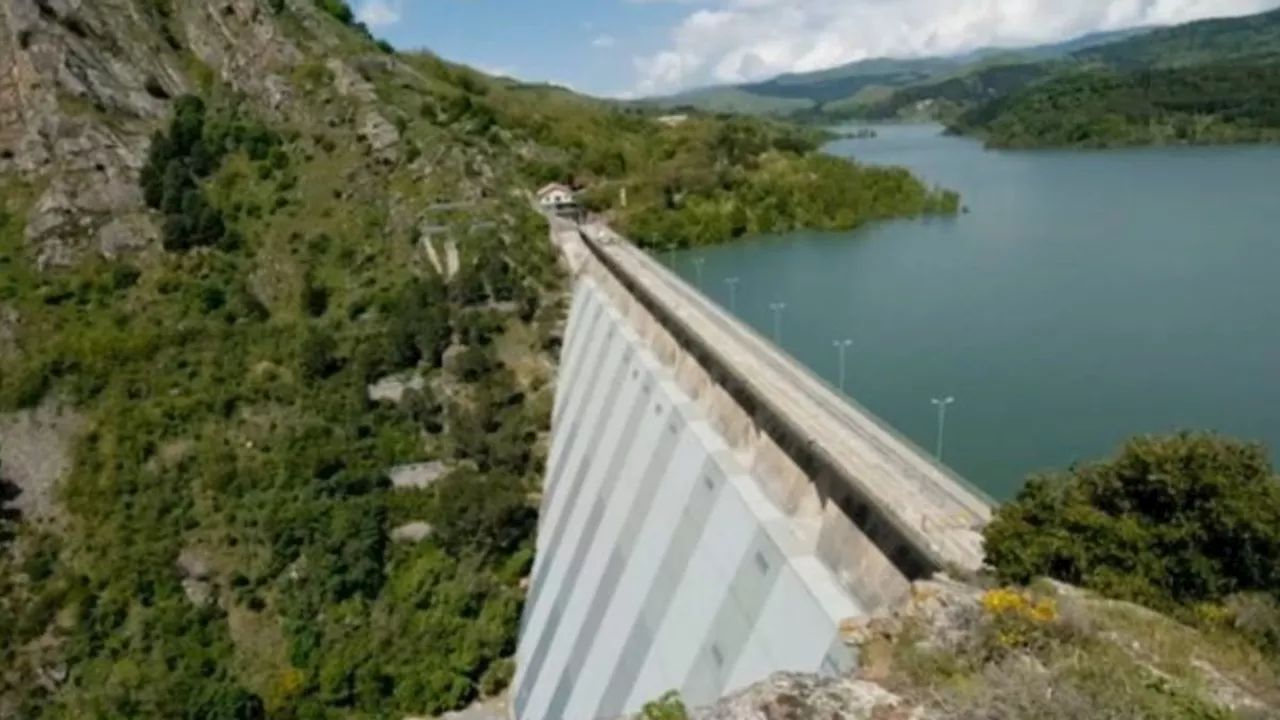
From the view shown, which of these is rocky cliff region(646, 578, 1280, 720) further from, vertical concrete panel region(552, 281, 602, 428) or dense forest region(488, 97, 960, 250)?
dense forest region(488, 97, 960, 250)

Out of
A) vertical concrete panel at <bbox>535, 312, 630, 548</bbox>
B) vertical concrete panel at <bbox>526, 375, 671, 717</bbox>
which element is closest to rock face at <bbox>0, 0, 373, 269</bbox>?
vertical concrete panel at <bbox>535, 312, 630, 548</bbox>

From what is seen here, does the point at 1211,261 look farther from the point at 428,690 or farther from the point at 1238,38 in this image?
the point at 1238,38

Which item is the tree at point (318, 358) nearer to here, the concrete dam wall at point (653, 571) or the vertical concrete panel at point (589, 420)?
the vertical concrete panel at point (589, 420)

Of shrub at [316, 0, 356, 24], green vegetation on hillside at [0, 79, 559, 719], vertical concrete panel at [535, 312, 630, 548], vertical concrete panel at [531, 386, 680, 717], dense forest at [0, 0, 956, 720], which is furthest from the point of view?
shrub at [316, 0, 356, 24]

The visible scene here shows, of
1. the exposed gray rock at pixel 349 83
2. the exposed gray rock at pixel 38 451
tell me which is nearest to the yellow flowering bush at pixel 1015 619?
the exposed gray rock at pixel 38 451

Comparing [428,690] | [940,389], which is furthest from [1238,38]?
[428,690]

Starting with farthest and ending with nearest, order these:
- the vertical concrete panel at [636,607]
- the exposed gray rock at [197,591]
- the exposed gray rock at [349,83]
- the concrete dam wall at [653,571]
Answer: the exposed gray rock at [349,83] < the exposed gray rock at [197,591] < the vertical concrete panel at [636,607] < the concrete dam wall at [653,571]
